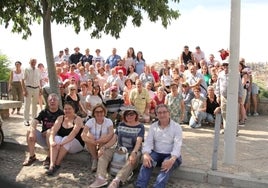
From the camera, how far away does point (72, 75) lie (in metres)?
12.2

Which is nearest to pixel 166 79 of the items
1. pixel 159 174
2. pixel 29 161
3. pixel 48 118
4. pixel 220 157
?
pixel 220 157

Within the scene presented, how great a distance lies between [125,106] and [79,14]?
8.83 feet

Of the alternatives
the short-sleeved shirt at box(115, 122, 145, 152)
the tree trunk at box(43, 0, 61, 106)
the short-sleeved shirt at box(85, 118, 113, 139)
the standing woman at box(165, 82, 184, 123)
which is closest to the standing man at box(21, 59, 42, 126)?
the tree trunk at box(43, 0, 61, 106)

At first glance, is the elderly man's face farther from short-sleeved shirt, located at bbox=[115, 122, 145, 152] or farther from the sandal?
the sandal

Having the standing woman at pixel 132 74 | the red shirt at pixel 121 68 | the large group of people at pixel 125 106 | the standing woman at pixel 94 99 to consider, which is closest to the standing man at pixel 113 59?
the large group of people at pixel 125 106

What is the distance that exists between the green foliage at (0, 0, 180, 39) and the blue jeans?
291 centimetres

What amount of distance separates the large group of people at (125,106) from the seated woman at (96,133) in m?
0.02

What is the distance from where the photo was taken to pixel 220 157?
7082 mm

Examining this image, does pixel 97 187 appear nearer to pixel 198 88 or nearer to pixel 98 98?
pixel 98 98

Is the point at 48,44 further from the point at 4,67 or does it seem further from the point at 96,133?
the point at 4,67

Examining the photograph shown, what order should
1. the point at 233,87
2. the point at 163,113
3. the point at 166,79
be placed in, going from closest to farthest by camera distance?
the point at 163,113 < the point at 233,87 < the point at 166,79

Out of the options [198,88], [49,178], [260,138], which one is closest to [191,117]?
[198,88]

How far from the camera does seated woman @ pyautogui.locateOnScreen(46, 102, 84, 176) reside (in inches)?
265

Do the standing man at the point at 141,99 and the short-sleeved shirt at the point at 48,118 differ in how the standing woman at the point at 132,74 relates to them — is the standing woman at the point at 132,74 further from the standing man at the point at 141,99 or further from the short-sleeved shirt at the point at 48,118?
the short-sleeved shirt at the point at 48,118
